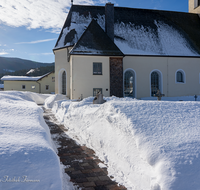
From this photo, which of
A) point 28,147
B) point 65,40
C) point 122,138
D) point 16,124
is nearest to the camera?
point 28,147

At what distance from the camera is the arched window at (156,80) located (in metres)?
20.7

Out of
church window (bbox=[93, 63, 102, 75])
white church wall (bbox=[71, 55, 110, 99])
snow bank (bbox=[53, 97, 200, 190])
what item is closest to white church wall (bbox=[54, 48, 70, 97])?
white church wall (bbox=[71, 55, 110, 99])

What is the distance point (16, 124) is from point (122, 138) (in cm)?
256

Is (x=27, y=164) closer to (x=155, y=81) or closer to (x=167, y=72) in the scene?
(x=155, y=81)

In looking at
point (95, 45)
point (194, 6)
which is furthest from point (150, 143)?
point (194, 6)

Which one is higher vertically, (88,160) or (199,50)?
(199,50)

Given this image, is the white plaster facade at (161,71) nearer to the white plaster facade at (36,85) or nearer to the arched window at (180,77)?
the arched window at (180,77)

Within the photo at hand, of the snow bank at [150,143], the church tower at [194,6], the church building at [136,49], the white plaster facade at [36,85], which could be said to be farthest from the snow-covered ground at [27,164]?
the white plaster facade at [36,85]

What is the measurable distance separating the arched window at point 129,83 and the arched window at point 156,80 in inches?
90.6

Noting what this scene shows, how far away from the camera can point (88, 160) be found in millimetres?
4785

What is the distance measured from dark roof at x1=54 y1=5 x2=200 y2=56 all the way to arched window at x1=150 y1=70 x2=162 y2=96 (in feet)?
7.67

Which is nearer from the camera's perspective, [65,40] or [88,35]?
[88,35]

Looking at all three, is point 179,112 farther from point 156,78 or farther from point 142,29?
point 142,29

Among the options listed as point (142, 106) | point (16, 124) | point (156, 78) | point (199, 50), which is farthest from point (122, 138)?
point (199, 50)
